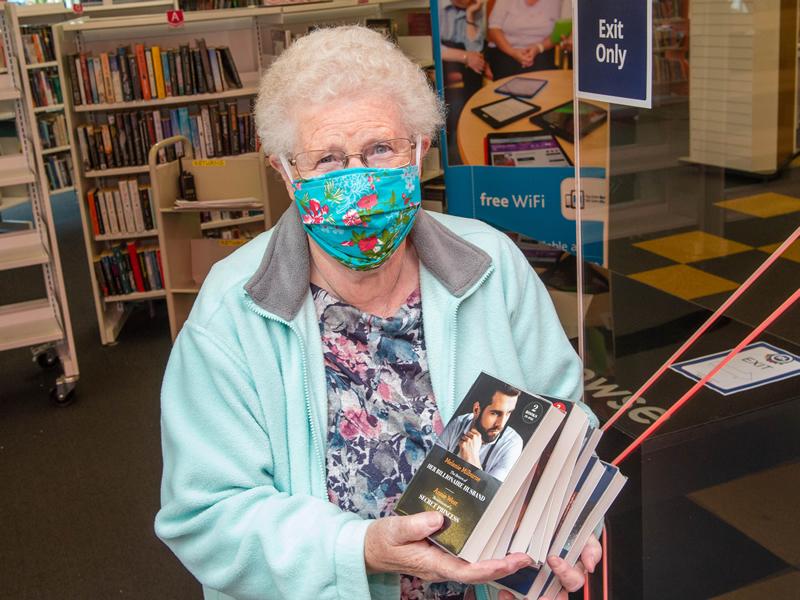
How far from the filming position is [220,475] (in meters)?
1.26

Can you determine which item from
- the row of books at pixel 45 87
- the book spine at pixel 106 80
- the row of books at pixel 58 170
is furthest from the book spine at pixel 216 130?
the row of books at pixel 58 170

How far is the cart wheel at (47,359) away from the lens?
486 cm

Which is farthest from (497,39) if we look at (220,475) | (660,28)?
(220,475)

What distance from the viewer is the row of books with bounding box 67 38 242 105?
522cm

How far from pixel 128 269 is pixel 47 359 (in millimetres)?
860

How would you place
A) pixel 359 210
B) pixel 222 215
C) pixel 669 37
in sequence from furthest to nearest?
1. pixel 222 215
2. pixel 669 37
3. pixel 359 210

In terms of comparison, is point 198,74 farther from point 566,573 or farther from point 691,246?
point 566,573

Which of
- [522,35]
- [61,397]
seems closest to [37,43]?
[61,397]

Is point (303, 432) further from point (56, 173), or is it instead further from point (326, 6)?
point (56, 173)

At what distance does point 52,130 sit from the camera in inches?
353

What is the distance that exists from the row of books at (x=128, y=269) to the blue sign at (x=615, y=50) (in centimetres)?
408

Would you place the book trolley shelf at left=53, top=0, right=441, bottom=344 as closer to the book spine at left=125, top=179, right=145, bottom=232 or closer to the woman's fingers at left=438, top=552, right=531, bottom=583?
the book spine at left=125, top=179, right=145, bottom=232

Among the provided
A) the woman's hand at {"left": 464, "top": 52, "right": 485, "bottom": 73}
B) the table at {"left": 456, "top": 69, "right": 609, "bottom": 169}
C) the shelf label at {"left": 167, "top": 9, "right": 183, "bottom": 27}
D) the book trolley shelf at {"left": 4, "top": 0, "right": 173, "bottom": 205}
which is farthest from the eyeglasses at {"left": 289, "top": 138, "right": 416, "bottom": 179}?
the book trolley shelf at {"left": 4, "top": 0, "right": 173, "bottom": 205}

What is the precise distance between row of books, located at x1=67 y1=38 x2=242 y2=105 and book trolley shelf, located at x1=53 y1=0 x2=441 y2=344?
5 cm
